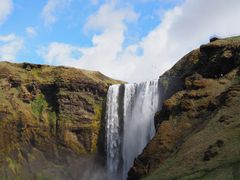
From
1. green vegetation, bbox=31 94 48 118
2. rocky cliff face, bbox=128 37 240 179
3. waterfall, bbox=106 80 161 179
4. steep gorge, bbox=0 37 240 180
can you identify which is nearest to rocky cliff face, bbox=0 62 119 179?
green vegetation, bbox=31 94 48 118

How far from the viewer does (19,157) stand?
113375mm

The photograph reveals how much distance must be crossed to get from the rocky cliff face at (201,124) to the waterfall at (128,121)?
27.3 feet

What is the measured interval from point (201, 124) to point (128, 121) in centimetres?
4043

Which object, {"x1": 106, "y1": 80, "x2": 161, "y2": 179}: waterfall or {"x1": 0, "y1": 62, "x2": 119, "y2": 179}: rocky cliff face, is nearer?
{"x1": 106, "y1": 80, "x2": 161, "y2": 179}: waterfall

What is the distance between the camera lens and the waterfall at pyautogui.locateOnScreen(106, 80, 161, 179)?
101m

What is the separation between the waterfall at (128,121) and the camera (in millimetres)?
100750

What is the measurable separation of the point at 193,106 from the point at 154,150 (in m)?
9.80

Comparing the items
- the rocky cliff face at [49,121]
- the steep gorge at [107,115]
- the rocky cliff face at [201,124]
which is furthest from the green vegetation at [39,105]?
the rocky cliff face at [201,124]

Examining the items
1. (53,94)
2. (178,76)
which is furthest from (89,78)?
(178,76)

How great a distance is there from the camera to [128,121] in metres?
109

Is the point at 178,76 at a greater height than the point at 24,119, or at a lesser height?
greater

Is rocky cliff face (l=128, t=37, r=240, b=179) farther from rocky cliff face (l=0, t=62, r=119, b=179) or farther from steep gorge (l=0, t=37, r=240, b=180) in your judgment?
rocky cliff face (l=0, t=62, r=119, b=179)

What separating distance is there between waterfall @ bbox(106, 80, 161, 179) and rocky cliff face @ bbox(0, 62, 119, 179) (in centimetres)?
524

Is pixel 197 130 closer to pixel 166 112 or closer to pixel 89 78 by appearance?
pixel 166 112
